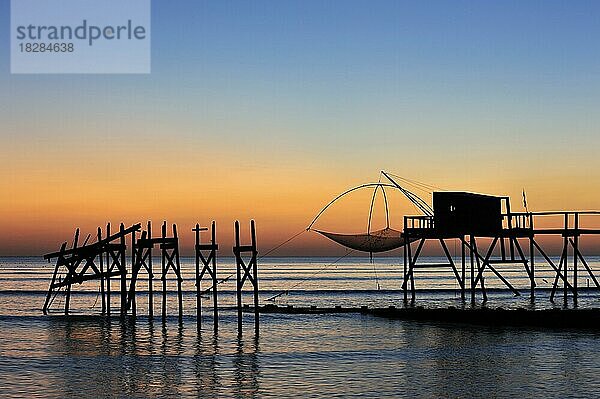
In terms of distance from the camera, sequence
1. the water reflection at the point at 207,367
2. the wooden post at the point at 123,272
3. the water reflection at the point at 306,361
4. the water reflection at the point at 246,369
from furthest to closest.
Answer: the wooden post at the point at 123,272, the water reflection at the point at 306,361, the water reflection at the point at 207,367, the water reflection at the point at 246,369

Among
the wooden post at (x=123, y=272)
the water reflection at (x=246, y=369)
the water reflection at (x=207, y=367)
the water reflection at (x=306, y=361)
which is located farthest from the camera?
the wooden post at (x=123, y=272)

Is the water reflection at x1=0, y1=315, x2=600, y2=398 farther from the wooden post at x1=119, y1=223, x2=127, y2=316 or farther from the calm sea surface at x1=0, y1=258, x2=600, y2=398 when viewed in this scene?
the wooden post at x1=119, y1=223, x2=127, y2=316

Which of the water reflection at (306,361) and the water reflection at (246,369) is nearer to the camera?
the water reflection at (246,369)

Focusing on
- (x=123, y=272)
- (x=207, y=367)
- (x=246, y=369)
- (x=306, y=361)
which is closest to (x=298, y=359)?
(x=306, y=361)

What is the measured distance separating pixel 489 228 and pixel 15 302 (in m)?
34.4

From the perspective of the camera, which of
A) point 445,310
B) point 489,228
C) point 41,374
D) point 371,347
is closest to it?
point 41,374

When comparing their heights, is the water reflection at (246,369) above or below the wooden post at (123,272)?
below

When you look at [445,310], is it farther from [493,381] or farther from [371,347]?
[493,381]

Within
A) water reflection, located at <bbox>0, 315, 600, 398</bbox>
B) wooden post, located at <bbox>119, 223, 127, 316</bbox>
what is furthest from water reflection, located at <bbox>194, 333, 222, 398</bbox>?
wooden post, located at <bbox>119, 223, 127, 316</bbox>

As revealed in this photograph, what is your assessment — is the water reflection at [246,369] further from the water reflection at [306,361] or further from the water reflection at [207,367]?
the water reflection at [207,367]

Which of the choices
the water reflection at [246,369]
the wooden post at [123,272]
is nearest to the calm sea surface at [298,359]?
the water reflection at [246,369]

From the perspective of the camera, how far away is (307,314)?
4412cm

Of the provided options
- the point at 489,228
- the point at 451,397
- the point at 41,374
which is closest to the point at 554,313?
the point at 489,228

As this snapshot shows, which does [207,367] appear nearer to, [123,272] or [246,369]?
[246,369]
